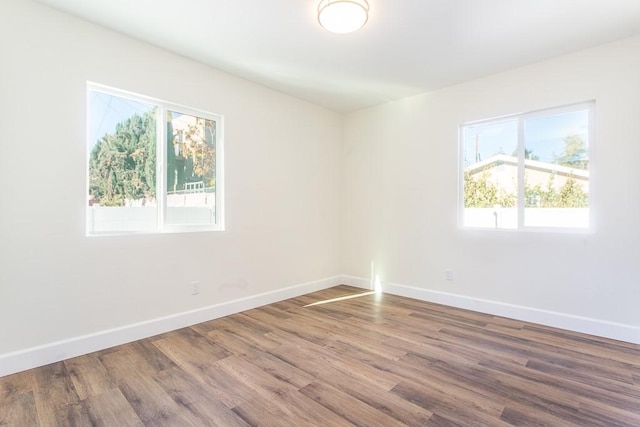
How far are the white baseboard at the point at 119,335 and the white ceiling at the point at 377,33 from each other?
8.54ft

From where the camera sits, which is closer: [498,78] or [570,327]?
[570,327]

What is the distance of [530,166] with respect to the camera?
338 cm

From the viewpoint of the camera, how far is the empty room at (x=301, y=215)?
2.06m

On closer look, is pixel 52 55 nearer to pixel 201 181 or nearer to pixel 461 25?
pixel 201 181

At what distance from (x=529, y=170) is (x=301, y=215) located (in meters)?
2.80

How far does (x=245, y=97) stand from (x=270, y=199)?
1.26 metres

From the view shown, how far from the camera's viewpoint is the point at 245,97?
144 inches

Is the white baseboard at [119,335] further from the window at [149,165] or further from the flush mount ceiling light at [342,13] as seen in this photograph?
the flush mount ceiling light at [342,13]

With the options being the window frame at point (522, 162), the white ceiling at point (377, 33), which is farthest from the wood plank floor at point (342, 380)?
the white ceiling at point (377, 33)

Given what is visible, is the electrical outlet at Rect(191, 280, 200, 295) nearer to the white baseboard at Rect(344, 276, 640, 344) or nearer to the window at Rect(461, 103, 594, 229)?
the white baseboard at Rect(344, 276, 640, 344)

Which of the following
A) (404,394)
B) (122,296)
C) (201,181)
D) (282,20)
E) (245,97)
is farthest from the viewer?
(245,97)

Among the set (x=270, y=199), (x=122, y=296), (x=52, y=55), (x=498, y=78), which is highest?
(x=498, y=78)

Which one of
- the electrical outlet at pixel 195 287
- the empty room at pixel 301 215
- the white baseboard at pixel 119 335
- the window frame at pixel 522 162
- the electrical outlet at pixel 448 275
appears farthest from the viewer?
the electrical outlet at pixel 448 275

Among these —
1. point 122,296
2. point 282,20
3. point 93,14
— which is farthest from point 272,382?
point 93,14
